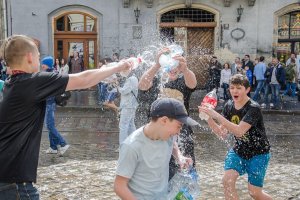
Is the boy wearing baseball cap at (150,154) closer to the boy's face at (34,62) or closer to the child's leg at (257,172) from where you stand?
the boy's face at (34,62)

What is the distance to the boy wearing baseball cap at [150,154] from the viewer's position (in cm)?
295

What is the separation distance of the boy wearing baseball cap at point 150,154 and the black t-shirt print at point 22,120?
591 millimetres

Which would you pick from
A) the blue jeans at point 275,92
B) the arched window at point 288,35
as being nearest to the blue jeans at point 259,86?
the blue jeans at point 275,92

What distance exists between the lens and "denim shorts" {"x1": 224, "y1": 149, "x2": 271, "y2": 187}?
4.61 m

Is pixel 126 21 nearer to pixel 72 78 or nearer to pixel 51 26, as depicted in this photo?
pixel 51 26

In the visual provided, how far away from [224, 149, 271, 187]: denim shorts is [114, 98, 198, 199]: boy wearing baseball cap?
1729mm

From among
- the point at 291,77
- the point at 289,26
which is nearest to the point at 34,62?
the point at 291,77

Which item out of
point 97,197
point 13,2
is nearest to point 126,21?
point 13,2

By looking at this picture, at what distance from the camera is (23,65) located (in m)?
3.08

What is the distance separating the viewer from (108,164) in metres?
7.45

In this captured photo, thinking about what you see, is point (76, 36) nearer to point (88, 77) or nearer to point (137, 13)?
point (137, 13)

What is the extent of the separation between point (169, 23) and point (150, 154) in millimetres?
17495

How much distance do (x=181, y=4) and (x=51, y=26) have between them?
18.7 ft

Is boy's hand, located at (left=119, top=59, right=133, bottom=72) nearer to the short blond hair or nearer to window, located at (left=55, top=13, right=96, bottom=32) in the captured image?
the short blond hair
